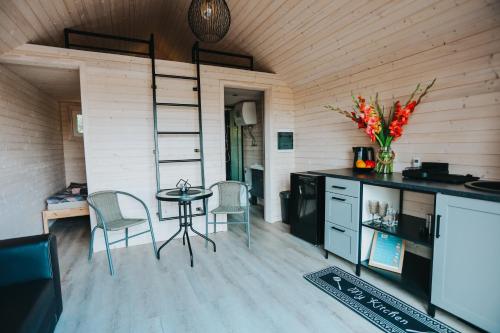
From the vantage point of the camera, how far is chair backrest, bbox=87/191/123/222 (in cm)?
293

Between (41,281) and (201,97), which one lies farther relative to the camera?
(201,97)

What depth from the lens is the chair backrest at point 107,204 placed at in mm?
2932

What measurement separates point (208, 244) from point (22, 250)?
6.47ft

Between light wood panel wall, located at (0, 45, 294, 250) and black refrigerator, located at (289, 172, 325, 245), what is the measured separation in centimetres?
116

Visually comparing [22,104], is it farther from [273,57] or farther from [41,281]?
[273,57]

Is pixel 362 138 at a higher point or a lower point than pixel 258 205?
higher

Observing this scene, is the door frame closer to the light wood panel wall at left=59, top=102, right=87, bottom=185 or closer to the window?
the window

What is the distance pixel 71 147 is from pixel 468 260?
606cm

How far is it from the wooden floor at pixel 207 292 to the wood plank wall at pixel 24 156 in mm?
639

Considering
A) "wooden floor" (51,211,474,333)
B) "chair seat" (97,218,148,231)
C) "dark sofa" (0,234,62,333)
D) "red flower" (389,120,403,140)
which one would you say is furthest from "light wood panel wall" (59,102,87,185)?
"red flower" (389,120,403,140)

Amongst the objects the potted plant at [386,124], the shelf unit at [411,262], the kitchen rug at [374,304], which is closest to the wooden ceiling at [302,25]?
the potted plant at [386,124]

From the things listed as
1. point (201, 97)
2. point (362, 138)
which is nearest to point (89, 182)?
point (201, 97)

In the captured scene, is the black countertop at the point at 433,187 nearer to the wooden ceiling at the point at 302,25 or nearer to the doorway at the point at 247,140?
the wooden ceiling at the point at 302,25

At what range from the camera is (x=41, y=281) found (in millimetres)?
1660
